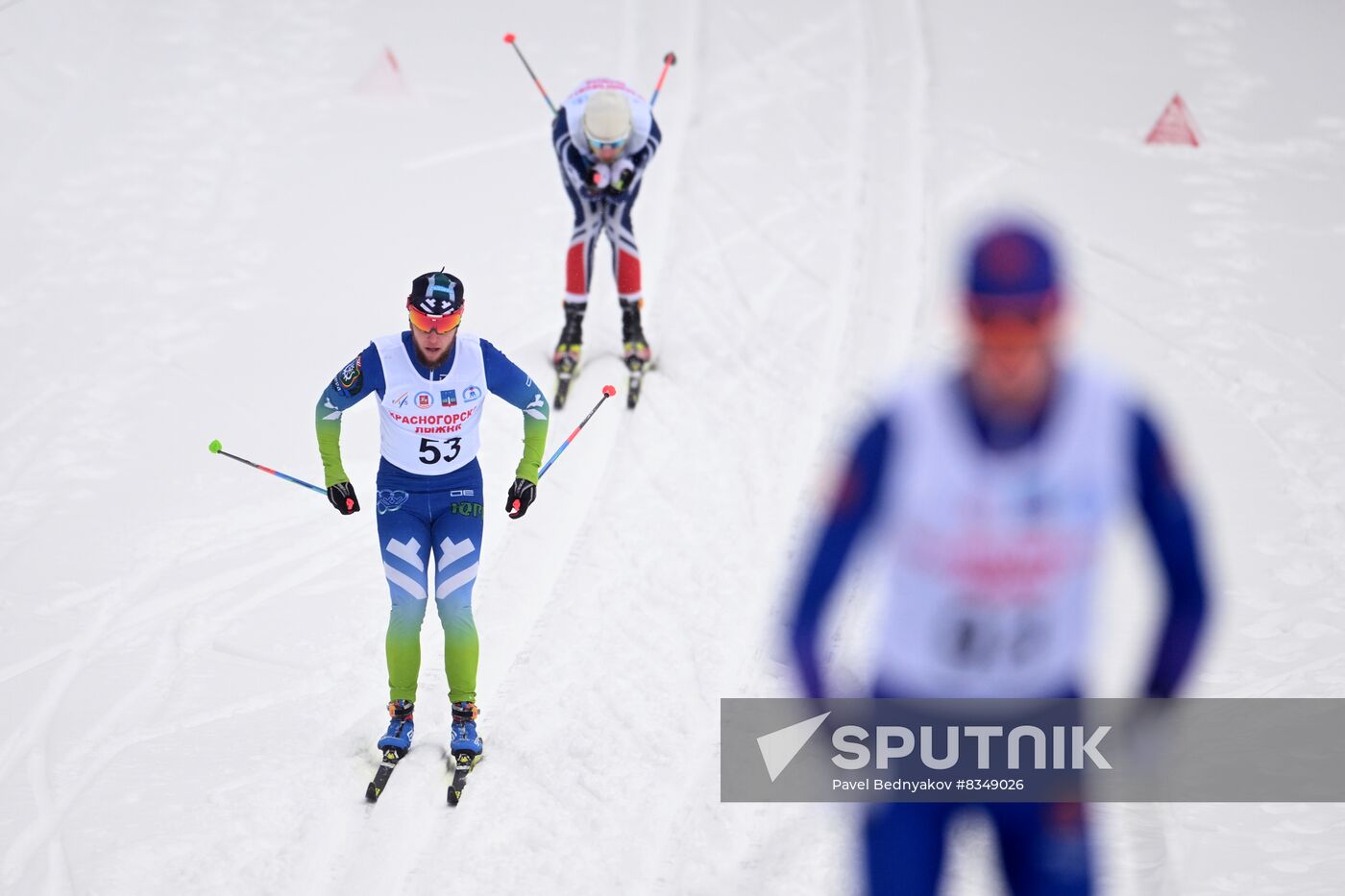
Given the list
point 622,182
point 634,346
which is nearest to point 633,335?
point 634,346

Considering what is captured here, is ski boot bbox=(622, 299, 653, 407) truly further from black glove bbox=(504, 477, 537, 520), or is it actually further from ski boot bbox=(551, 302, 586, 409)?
black glove bbox=(504, 477, 537, 520)

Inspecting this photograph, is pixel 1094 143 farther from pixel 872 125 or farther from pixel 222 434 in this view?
pixel 222 434

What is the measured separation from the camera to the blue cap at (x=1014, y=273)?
2652 millimetres

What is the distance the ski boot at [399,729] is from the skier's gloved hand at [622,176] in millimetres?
3356

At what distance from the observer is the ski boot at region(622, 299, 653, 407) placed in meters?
8.23

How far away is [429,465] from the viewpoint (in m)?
5.25

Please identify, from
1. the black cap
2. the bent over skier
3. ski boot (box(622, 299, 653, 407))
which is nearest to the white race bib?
the bent over skier

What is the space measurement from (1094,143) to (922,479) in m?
9.34

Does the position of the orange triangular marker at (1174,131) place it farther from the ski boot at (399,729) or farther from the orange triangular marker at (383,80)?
the ski boot at (399,729)

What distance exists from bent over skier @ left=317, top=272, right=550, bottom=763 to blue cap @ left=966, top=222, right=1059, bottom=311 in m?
2.77

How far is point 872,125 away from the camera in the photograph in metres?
11.3

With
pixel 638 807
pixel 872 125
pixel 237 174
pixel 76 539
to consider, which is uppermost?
pixel 872 125

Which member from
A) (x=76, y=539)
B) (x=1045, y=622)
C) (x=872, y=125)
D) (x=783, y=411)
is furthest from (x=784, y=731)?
(x=872, y=125)

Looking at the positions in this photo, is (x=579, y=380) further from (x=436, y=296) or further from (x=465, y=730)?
(x=436, y=296)
